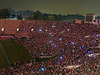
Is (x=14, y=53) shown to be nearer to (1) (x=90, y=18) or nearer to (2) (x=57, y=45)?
(2) (x=57, y=45)

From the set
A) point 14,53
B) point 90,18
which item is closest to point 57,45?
point 14,53

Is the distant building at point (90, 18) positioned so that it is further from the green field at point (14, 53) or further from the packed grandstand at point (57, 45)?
the green field at point (14, 53)

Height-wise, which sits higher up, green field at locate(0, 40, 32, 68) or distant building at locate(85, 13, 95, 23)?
distant building at locate(85, 13, 95, 23)

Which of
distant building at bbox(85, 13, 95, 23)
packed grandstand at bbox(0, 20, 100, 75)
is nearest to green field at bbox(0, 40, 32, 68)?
packed grandstand at bbox(0, 20, 100, 75)

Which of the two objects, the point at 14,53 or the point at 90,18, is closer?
the point at 14,53

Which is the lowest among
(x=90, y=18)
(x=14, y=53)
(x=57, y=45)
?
(x=14, y=53)

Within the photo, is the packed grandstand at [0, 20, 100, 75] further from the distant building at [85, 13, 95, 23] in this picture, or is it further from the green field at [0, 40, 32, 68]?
the distant building at [85, 13, 95, 23]
